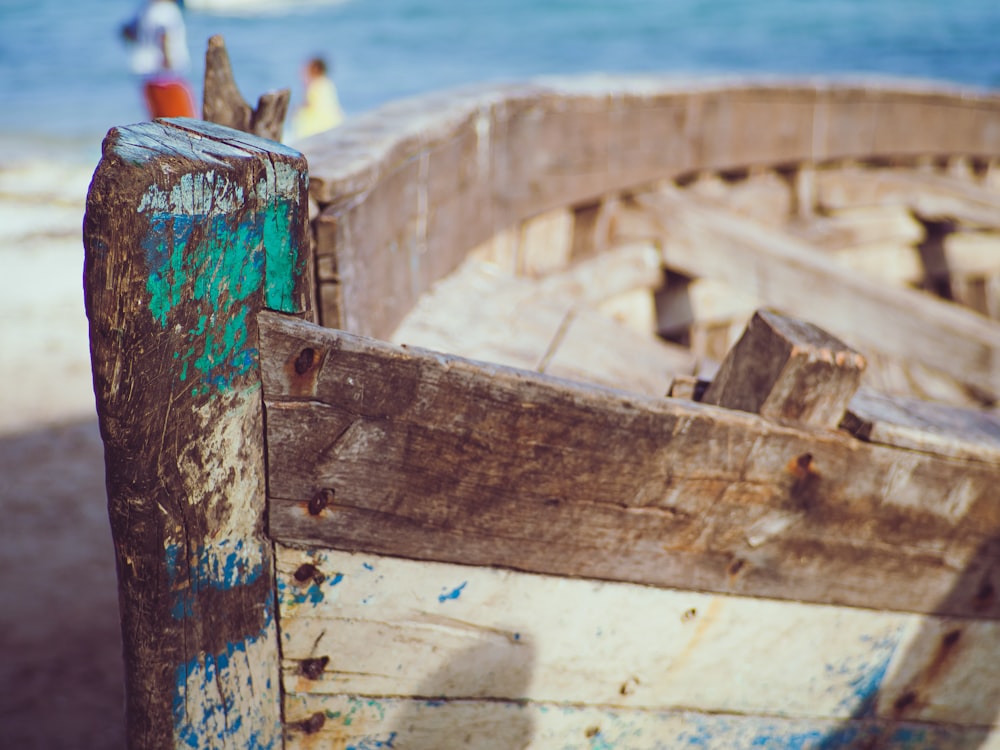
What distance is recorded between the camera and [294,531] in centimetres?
127

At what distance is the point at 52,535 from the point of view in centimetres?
386

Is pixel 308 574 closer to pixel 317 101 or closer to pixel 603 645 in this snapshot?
pixel 603 645

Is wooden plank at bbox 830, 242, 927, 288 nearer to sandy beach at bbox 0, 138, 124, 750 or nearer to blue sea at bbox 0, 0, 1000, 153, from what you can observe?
sandy beach at bbox 0, 138, 124, 750

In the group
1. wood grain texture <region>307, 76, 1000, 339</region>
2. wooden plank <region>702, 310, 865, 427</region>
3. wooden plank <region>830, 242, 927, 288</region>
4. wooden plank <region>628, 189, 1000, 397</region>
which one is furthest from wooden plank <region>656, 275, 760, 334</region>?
wooden plank <region>702, 310, 865, 427</region>

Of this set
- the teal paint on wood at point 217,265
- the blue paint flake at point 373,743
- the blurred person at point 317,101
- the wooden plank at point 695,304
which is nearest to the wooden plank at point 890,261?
the wooden plank at point 695,304

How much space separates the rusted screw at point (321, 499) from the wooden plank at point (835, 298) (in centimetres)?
200

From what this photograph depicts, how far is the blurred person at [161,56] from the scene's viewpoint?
7.75 m

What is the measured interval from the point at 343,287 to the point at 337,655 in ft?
2.07

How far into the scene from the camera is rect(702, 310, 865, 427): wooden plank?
4.37 ft

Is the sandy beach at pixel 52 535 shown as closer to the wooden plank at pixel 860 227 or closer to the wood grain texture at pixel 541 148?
the wood grain texture at pixel 541 148

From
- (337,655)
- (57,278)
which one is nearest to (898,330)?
(337,655)

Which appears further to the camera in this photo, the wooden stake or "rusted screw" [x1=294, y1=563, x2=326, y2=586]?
the wooden stake

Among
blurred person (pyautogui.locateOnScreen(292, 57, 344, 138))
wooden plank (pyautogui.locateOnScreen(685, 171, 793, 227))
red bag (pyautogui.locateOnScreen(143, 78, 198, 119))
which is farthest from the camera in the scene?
blurred person (pyautogui.locateOnScreen(292, 57, 344, 138))

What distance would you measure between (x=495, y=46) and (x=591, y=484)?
29594mm
